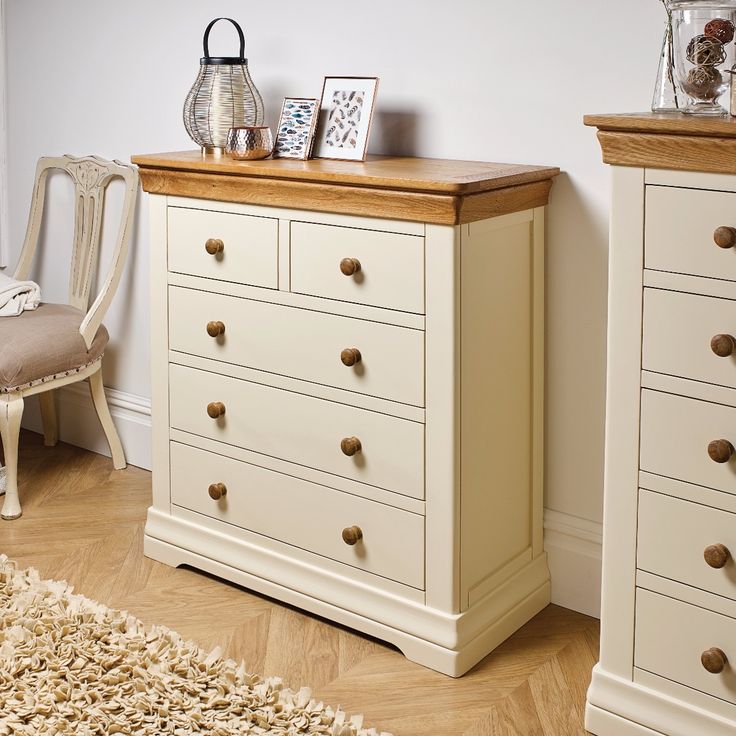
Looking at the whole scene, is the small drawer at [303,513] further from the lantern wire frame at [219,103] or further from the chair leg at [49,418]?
the chair leg at [49,418]

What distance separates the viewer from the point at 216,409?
259cm

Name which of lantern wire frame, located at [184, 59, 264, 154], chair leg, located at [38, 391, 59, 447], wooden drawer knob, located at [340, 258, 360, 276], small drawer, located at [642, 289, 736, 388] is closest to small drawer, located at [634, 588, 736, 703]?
small drawer, located at [642, 289, 736, 388]

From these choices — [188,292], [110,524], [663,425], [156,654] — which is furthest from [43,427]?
[663,425]

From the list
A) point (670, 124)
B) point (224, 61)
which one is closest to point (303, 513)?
point (224, 61)

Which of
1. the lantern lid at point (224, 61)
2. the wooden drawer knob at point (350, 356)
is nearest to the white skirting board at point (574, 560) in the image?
the wooden drawer knob at point (350, 356)

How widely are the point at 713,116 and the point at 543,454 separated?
3.30 feet

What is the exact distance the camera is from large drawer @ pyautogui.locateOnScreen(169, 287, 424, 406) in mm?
2242

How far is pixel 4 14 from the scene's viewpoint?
11.8 ft

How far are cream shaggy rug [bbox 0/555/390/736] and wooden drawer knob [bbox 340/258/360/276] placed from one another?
2.85ft

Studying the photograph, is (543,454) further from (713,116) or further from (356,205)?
(713,116)

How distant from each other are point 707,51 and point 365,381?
96cm

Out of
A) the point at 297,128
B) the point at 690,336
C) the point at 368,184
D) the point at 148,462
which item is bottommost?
the point at 148,462

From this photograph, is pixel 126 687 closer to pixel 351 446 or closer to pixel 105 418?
pixel 351 446

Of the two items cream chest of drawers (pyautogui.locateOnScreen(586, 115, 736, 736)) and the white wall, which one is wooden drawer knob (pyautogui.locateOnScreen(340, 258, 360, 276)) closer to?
the white wall
